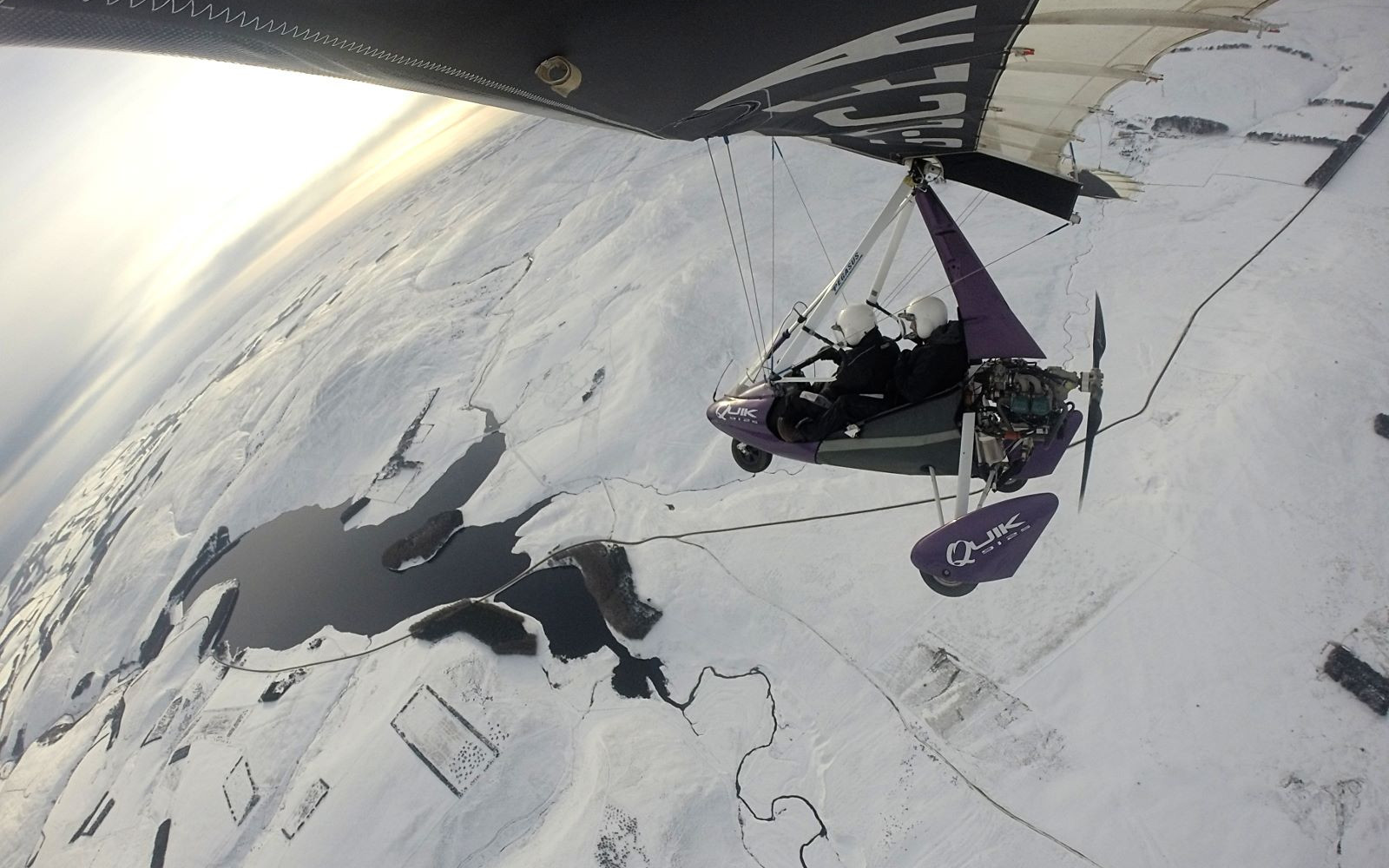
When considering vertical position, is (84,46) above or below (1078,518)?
above

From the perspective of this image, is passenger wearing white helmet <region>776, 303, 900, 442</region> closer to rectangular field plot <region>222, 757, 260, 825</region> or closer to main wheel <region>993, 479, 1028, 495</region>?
main wheel <region>993, 479, 1028, 495</region>

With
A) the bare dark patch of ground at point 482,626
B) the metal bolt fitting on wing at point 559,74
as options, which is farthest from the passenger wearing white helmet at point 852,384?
the bare dark patch of ground at point 482,626

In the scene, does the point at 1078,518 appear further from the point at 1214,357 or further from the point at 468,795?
the point at 468,795

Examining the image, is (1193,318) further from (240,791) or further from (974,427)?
(240,791)

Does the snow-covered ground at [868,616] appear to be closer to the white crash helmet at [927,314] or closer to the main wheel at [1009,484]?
the main wheel at [1009,484]

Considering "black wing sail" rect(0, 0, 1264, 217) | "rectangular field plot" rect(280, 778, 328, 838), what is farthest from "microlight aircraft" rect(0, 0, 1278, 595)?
"rectangular field plot" rect(280, 778, 328, 838)

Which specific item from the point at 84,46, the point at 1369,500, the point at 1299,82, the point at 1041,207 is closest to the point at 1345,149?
the point at 1299,82
